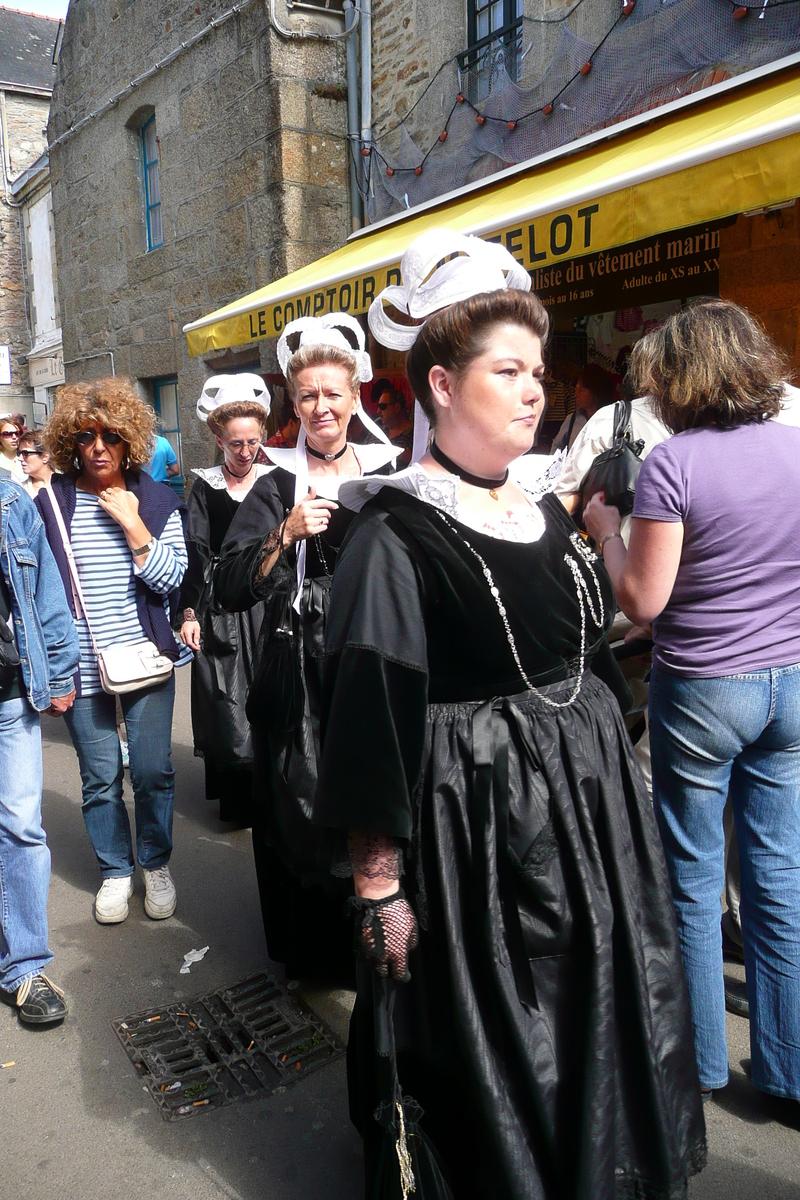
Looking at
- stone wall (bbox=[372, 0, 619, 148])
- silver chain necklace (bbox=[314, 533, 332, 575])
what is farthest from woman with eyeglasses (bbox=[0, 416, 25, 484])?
silver chain necklace (bbox=[314, 533, 332, 575])

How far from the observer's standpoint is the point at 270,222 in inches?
365

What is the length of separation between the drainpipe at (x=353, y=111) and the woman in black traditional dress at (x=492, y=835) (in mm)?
8338

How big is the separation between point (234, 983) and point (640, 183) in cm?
370

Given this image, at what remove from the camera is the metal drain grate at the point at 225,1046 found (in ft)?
8.29

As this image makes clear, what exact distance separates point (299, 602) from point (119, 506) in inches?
34.5

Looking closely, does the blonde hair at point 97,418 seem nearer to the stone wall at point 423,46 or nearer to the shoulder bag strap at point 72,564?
the shoulder bag strap at point 72,564

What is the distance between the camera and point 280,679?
2715 millimetres

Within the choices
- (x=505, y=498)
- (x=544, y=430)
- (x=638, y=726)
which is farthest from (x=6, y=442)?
(x=505, y=498)

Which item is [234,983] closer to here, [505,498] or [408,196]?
[505,498]

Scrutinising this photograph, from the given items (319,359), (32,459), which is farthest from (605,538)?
(32,459)

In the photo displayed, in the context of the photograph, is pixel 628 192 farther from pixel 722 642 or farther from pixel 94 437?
pixel 722 642

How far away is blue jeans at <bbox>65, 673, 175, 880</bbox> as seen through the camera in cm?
335

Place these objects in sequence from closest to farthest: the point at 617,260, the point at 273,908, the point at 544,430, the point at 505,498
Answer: the point at 505,498 → the point at 273,908 → the point at 617,260 → the point at 544,430

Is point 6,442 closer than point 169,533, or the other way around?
point 169,533
